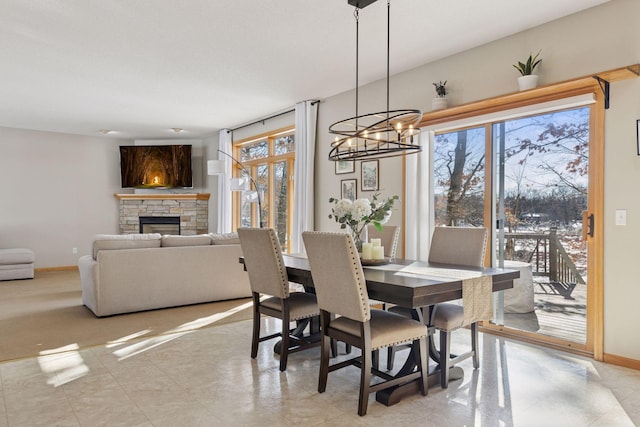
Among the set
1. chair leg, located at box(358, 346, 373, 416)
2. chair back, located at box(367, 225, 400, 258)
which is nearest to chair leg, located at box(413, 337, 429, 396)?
chair leg, located at box(358, 346, 373, 416)

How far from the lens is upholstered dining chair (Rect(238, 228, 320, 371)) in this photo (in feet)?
10.2

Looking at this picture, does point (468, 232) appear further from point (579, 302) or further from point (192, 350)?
point (192, 350)

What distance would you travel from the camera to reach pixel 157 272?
4941 mm

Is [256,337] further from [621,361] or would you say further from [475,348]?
[621,361]

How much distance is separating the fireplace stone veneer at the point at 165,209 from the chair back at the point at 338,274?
6749 millimetres

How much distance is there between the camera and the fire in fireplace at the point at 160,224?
902cm

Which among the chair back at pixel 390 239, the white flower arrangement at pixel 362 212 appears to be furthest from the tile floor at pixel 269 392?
the white flower arrangement at pixel 362 212

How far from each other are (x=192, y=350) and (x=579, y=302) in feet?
10.3

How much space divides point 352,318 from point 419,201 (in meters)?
2.45

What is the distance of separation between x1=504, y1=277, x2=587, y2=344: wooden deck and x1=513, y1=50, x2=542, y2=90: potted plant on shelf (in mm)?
1620

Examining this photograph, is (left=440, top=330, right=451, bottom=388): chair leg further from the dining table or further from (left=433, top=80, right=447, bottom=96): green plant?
(left=433, top=80, right=447, bottom=96): green plant

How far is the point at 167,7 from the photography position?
10.9 feet

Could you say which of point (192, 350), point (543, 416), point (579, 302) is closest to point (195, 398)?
point (192, 350)

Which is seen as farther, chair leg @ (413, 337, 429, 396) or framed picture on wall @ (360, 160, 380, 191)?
framed picture on wall @ (360, 160, 380, 191)
